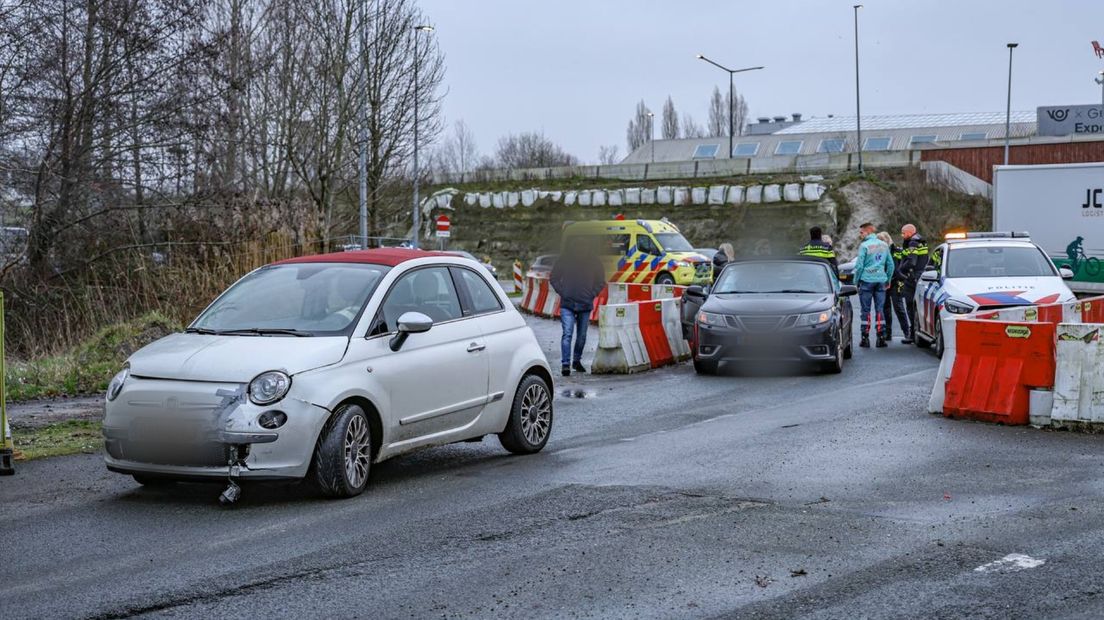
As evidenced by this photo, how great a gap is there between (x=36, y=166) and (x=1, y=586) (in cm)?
1481

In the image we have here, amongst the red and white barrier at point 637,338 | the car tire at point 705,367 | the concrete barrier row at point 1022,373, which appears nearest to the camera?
the concrete barrier row at point 1022,373

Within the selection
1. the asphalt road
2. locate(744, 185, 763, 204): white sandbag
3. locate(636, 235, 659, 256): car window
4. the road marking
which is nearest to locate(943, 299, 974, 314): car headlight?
the asphalt road

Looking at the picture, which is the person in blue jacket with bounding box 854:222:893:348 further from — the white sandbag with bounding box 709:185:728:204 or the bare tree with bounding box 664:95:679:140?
the bare tree with bounding box 664:95:679:140

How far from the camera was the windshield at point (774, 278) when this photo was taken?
16500mm

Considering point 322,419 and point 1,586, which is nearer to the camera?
point 1,586

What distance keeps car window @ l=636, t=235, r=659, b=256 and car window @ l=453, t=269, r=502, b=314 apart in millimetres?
22700

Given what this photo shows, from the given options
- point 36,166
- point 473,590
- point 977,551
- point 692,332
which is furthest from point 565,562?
point 36,166

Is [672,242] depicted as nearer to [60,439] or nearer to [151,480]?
[60,439]

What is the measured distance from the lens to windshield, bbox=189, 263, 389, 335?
27.6 ft

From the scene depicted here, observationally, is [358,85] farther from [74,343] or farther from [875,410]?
[875,410]

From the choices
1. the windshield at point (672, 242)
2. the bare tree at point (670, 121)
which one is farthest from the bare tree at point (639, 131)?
the windshield at point (672, 242)

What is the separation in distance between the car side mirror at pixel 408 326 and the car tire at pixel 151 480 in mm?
1706

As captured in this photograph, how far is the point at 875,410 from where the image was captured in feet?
40.1

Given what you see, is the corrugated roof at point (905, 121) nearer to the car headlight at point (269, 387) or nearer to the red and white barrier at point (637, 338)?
the red and white barrier at point (637, 338)
